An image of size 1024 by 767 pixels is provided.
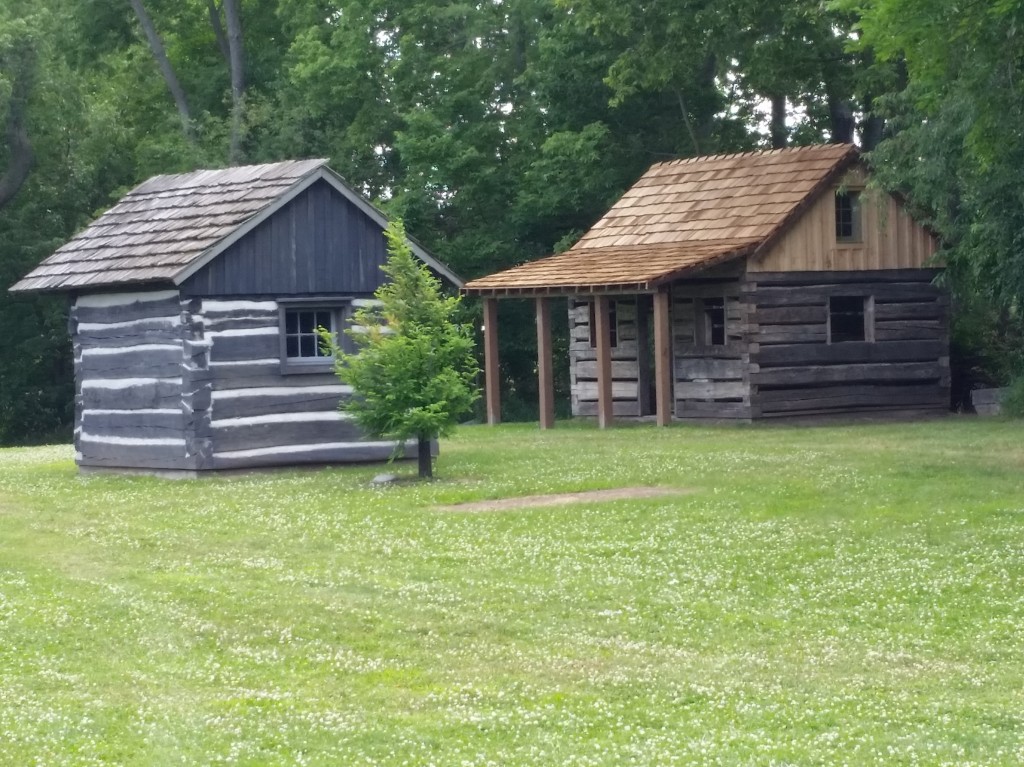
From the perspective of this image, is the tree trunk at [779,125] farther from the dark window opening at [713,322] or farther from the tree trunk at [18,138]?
the tree trunk at [18,138]

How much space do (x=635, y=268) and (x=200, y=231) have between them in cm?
881

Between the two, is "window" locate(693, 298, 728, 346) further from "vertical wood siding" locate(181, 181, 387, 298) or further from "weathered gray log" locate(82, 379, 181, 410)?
"weathered gray log" locate(82, 379, 181, 410)

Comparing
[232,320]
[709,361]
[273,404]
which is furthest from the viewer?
[709,361]

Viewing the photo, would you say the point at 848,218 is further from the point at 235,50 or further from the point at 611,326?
the point at 235,50

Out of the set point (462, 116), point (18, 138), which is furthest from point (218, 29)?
point (462, 116)

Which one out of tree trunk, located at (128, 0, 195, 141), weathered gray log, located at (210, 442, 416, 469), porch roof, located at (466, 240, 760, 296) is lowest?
weathered gray log, located at (210, 442, 416, 469)

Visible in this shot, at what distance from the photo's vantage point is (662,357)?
94.9ft

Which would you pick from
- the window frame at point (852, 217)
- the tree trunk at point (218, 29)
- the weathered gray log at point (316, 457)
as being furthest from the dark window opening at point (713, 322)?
the tree trunk at point (218, 29)

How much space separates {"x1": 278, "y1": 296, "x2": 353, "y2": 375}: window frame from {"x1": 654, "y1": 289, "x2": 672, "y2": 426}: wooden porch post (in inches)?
264

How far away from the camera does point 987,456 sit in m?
22.0

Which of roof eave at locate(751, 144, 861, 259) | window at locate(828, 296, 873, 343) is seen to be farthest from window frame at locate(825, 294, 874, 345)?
roof eave at locate(751, 144, 861, 259)

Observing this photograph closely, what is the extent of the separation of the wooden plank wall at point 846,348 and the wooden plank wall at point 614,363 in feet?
11.2

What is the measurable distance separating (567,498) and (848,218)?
14344 mm

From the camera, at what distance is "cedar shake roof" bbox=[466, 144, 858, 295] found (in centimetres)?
2925
